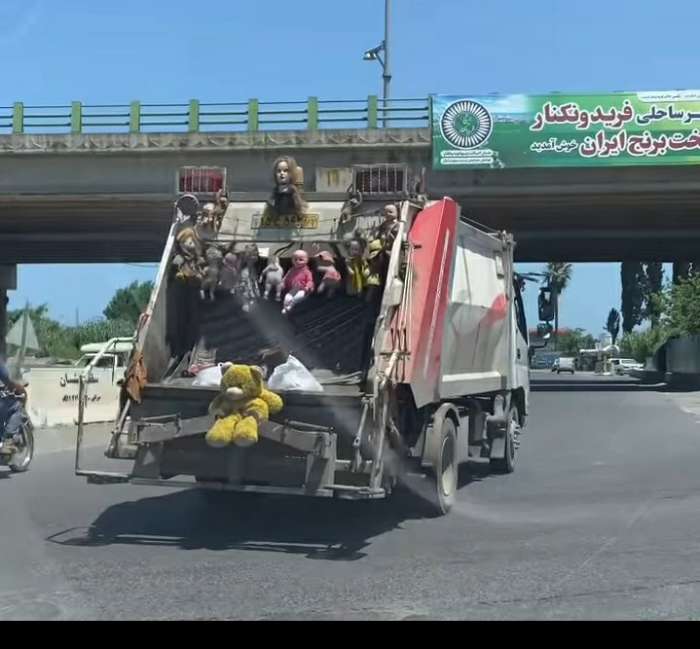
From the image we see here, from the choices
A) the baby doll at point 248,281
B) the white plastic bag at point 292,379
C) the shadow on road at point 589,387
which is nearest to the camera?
the white plastic bag at point 292,379

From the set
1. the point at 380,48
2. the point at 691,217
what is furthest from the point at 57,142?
the point at 691,217

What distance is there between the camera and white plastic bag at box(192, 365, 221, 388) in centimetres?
930

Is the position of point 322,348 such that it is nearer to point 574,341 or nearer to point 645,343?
point 645,343

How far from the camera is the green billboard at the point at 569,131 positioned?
3200cm

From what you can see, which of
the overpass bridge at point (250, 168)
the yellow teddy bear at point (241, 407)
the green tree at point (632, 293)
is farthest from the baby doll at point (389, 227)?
the green tree at point (632, 293)

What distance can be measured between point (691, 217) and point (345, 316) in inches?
1223

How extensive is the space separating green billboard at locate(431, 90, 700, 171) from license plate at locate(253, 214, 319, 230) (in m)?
23.0

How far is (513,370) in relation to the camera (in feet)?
45.5

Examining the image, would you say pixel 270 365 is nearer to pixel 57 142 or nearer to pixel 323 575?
pixel 323 575

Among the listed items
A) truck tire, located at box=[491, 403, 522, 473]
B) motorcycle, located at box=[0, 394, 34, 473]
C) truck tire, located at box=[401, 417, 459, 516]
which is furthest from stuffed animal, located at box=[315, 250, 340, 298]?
motorcycle, located at box=[0, 394, 34, 473]

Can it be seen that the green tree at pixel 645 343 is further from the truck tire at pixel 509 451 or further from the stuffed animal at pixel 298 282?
the stuffed animal at pixel 298 282

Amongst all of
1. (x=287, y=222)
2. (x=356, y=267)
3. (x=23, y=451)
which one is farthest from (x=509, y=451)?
(x=23, y=451)

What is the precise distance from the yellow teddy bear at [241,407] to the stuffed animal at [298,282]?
149 centimetres

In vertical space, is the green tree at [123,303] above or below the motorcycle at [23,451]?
above
